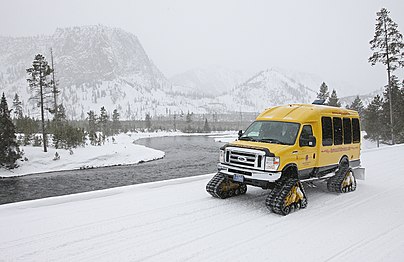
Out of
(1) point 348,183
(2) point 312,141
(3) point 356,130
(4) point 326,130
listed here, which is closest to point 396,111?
(3) point 356,130

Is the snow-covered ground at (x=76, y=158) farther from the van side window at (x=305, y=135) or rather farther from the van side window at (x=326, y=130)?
the van side window at (x=326, y=130)

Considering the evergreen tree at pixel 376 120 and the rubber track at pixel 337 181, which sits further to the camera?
the evergreen tree at pixel 376 120

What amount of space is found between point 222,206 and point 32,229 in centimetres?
442

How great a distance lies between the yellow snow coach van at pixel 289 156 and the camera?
24.1 ft

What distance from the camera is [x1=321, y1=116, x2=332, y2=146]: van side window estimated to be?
Answer: 8690mm

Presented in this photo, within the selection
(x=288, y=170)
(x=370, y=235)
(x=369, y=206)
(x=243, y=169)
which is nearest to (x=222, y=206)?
(x=243, y=169)

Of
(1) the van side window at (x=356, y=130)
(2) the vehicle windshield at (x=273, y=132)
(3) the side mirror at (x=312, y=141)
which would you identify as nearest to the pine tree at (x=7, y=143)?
(2) the vehicle windshield at (x=273, y=132)

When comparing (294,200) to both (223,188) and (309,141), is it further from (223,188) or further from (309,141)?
(223,188)

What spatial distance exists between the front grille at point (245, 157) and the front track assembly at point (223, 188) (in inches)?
32.2

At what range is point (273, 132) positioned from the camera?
8438mm

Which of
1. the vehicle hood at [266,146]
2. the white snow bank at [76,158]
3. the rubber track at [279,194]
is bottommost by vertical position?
the white snow bank at [76,158]

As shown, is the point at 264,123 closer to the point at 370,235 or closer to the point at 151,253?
the point at 370,235

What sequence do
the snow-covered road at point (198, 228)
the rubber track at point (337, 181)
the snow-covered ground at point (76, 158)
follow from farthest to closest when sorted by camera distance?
1. the snow-covered ground at point (76, 158)
2. the rubber track at point (337, 181)
3. the snow-covered road at point (198, 228)

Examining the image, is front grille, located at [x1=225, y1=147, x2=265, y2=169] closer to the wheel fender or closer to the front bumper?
the front bumper
